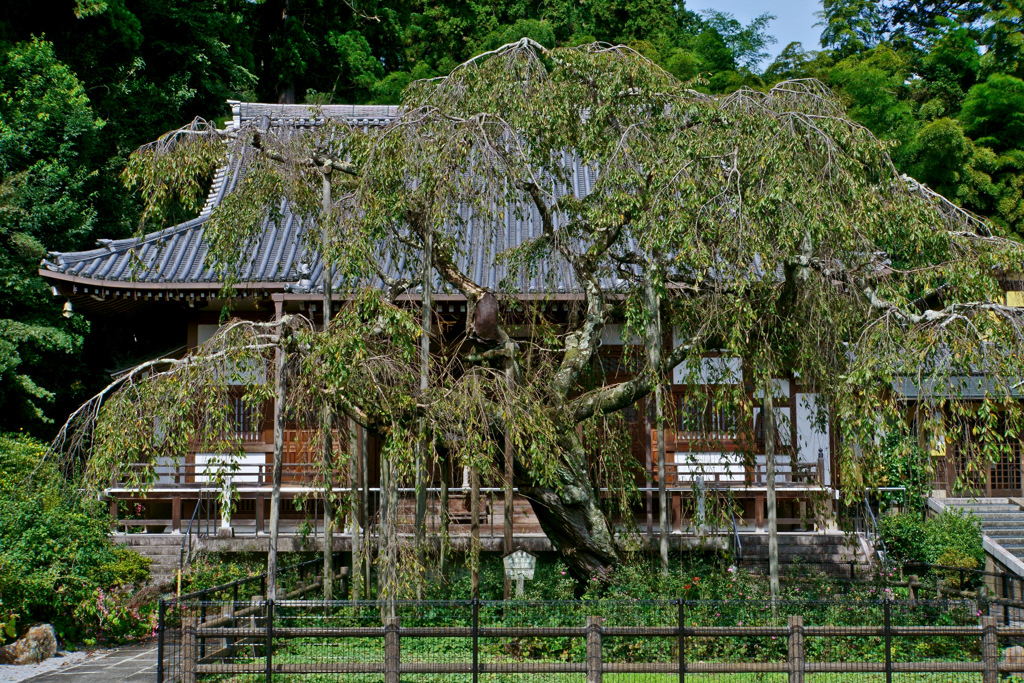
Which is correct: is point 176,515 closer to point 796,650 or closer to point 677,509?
point 677,509

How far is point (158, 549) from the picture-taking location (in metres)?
13.1

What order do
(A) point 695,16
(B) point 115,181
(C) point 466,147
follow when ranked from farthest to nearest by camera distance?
(A) point 695,16
(B) point 115,181
(C) point 466,147

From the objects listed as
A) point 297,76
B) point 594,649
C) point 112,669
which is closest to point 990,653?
point 594,649

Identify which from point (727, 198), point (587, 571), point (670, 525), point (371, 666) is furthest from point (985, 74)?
point (371, 666)

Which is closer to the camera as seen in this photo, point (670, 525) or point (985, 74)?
point (670, 525)

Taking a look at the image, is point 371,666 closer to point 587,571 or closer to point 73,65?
point 587,571

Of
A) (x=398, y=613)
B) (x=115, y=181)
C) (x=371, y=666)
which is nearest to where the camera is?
(x=371, y=666)

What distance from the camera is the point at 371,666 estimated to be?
7.85 metres

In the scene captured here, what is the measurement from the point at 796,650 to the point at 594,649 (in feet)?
6.39

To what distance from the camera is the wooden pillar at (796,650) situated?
7910mm

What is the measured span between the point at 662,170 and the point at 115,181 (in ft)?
47.0

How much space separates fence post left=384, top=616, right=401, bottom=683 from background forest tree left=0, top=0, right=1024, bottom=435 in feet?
23.3

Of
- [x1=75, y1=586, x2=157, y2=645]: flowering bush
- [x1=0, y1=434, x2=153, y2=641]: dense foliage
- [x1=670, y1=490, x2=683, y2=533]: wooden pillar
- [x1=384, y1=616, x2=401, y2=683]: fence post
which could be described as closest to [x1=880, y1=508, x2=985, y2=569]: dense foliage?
[x1=670, y1=490, x2=683, y2=533]: wooden pillar


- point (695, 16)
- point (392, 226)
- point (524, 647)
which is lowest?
point (524, 647)
